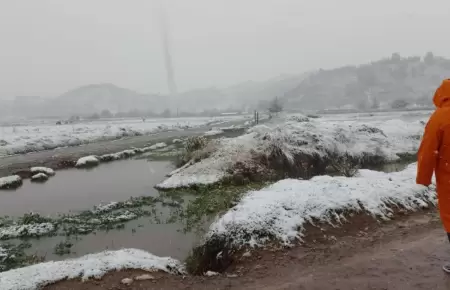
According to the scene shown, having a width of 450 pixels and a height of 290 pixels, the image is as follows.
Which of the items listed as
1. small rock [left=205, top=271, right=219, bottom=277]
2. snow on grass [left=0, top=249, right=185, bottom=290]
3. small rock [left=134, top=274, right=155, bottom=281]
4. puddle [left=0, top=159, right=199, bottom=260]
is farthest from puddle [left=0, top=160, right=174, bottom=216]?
small rock [left=205, top=271, right=219, bottom=277]

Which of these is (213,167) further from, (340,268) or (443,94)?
(443,94)

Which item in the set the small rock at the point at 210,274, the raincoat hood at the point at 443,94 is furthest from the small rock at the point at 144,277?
the raincoat hood at the point at 443,94

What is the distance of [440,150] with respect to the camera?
5238 millimetres

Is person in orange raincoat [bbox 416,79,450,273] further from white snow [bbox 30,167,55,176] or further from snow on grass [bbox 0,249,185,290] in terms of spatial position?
white snow [bbox 30,167,55,176]

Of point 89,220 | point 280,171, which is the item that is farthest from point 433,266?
point 280,171

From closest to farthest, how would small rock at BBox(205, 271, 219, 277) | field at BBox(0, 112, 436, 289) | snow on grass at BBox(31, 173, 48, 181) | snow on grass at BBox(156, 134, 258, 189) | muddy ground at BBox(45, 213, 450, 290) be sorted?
1. muddy ground at BBox(45, 213, 450, 290)
2. small rock at BBox(205, 271, 219, 277)
3. field at BBox(0, 112, 436, 289)
4. snow on grass at BBox(156, 134, 258, 189)
5. snow on grass at BBox(31, 173, 48, 181)

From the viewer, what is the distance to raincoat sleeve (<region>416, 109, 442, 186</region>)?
5152 millimetres

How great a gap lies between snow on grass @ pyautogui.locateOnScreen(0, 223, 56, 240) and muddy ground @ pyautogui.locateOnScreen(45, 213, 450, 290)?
238 inches

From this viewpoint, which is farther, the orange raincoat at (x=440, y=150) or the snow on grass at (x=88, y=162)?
the snow on grass at (x=88, y=162)

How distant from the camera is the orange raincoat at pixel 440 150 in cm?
512

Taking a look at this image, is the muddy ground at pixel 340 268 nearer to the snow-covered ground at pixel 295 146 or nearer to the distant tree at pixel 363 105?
the snow-covered ground at pixel 295 146

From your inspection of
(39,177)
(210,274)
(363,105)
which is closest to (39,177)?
(39,177)

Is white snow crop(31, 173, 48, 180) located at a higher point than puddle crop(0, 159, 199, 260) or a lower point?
higher

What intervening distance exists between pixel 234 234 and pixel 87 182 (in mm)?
15770
